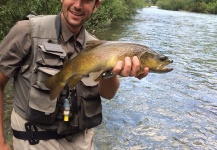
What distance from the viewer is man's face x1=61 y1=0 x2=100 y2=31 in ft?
9.02

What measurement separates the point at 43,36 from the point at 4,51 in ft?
1.20

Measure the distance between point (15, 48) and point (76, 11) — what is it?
63 cm

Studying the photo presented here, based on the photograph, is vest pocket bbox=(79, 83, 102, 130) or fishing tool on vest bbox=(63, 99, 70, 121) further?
vest pocket bbox=(79, 83, 102, 130)

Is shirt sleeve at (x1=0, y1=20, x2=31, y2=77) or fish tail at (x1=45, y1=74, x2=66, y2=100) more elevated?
shirt sleeve at (x1=0, y1=20, x2=31, y2=77)

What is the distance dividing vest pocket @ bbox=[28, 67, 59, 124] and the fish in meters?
Answer: 0.09

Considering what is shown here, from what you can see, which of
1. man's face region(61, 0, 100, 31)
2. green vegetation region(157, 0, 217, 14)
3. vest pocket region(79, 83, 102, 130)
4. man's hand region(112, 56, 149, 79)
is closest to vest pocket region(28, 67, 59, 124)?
vest pocket region(79, 83, 102, 130)

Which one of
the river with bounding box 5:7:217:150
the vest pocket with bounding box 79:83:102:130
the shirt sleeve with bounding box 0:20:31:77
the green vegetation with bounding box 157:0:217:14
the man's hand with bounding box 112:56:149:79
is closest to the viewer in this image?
the man's hand with bounding box 112:56:149:79

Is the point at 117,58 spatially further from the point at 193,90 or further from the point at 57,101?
the point at 193,90

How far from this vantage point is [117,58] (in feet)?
8.61

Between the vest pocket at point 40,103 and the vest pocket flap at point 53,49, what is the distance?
156mm

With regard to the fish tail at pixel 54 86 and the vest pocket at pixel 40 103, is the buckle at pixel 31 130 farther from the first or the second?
the fish tail at pixel 54 86

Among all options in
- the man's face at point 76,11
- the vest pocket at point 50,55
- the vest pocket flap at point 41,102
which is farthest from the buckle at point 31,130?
the man's face at point 76,11

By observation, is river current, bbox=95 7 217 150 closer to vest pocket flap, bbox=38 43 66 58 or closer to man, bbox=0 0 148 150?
man, bbox=0 0 148 150

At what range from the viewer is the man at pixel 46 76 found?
2668mm
